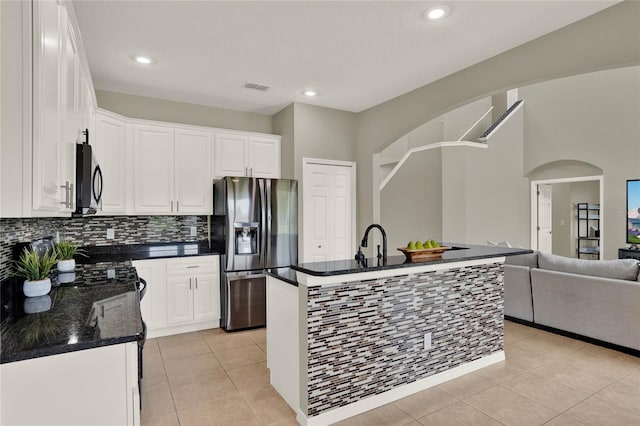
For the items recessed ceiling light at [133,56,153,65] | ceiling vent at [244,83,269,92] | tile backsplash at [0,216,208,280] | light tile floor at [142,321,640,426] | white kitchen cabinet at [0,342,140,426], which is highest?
ceiling vent at [244,83,269,92]

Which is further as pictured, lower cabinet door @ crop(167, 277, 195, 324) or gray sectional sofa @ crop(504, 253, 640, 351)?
lower cabinet door @ crop(167, 277, 195, 324)

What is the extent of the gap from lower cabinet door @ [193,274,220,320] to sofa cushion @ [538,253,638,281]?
12.6ft

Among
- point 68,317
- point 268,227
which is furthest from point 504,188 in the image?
point 68,317

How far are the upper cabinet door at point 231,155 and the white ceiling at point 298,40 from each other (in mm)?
638

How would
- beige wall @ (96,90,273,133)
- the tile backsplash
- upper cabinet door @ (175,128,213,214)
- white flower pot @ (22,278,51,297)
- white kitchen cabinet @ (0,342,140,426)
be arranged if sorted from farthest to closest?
upper cabinet door @ (175,128,213,214) < beige wall @ (96,90,273,133) < the tile backsplash < white flower pot @ (22,278,51,297) < white kitchen cabinet @ (0,342,140,426)

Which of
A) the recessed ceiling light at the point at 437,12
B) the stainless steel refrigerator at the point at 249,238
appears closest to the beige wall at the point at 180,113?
the stainless steel refrigerator at the point at 249,238

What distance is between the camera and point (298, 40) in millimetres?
3018

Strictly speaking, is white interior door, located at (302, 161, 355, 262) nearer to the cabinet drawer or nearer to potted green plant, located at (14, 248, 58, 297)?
the cabinet drawer

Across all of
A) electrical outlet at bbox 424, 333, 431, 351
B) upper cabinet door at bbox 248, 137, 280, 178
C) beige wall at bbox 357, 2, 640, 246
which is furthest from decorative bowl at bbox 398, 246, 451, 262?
upper cabinet door at bbox 248, 137, 280, 178

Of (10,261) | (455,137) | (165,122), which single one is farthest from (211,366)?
(455,137)

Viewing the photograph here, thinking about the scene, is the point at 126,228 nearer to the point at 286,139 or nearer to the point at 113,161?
the point at 113,161

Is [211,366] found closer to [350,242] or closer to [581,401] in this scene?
[350,242]

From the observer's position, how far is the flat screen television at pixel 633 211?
20.0 ft

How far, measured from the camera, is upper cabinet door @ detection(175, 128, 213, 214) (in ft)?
14.3
